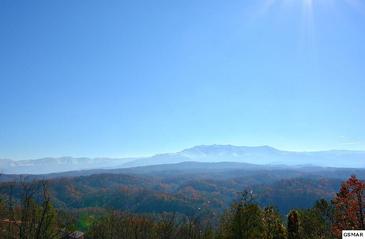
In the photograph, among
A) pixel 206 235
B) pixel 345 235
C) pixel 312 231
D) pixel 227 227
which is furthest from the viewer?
pixel 312 231

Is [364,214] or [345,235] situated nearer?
[345,235]

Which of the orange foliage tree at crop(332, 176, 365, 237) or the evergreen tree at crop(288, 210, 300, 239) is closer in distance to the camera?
the orange foliage tree at crop(332, 176, 365, 237)

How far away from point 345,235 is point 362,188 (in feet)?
21.8

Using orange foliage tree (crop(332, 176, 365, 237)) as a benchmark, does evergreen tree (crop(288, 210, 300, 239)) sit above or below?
below

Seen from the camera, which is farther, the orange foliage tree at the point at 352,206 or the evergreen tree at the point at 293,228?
the evergreen tree at the point at 293,228

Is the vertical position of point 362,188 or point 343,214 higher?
point 362,188

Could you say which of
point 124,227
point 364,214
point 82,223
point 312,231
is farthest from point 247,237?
point 82,223

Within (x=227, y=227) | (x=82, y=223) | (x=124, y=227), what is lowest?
(x=82, y=223)

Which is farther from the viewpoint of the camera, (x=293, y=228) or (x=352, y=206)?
(x=293, y=228)

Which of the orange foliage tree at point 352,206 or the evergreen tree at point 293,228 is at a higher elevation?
the orange foliage tree at point 352,206

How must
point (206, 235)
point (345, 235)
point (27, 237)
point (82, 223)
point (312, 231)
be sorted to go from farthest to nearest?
point (82, 223)
point (312, 231)
point (206, 235)
point (345, 235)
point (27, 237)

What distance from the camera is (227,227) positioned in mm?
40625

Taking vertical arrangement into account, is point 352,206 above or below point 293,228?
above

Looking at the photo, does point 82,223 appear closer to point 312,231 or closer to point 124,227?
point 124,227
